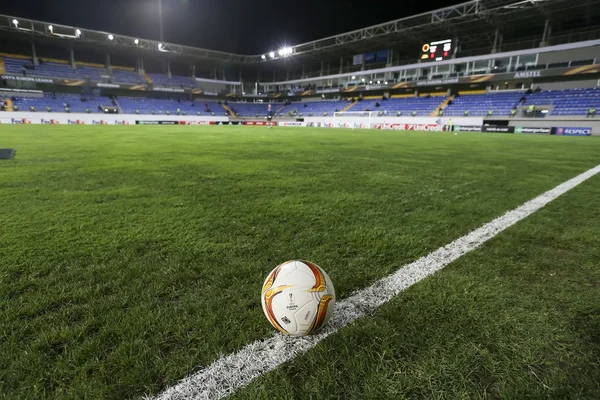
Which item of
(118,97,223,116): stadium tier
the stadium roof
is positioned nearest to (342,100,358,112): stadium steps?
the stadium roof

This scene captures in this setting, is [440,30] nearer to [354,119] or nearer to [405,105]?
[405,105]

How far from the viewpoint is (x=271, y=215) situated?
3898 mm

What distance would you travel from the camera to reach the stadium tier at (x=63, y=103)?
3712 centimetres

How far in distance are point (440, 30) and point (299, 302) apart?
46774mm

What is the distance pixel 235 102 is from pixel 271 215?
63287 mm

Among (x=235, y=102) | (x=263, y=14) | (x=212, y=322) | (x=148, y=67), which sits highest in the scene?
(x=263, y=14)

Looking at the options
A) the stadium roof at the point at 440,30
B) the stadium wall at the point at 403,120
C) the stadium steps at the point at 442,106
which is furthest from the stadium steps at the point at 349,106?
the stadium steps at the point at 442,106

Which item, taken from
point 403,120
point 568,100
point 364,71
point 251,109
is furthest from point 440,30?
point 251,109

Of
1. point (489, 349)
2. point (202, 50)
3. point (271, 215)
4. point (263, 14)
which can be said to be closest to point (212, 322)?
point (489, 349)

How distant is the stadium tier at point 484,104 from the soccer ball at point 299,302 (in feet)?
123

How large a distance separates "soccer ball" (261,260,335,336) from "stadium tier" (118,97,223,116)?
5082 centimetres

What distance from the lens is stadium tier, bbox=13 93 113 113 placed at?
122ft

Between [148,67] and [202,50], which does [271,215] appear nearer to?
[202,50]

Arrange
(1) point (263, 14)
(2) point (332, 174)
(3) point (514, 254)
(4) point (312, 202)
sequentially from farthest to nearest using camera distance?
(1) point (263, 14) < (2) point (332, 174) < (4) point (312, 202) < (3) point (514, 254)
